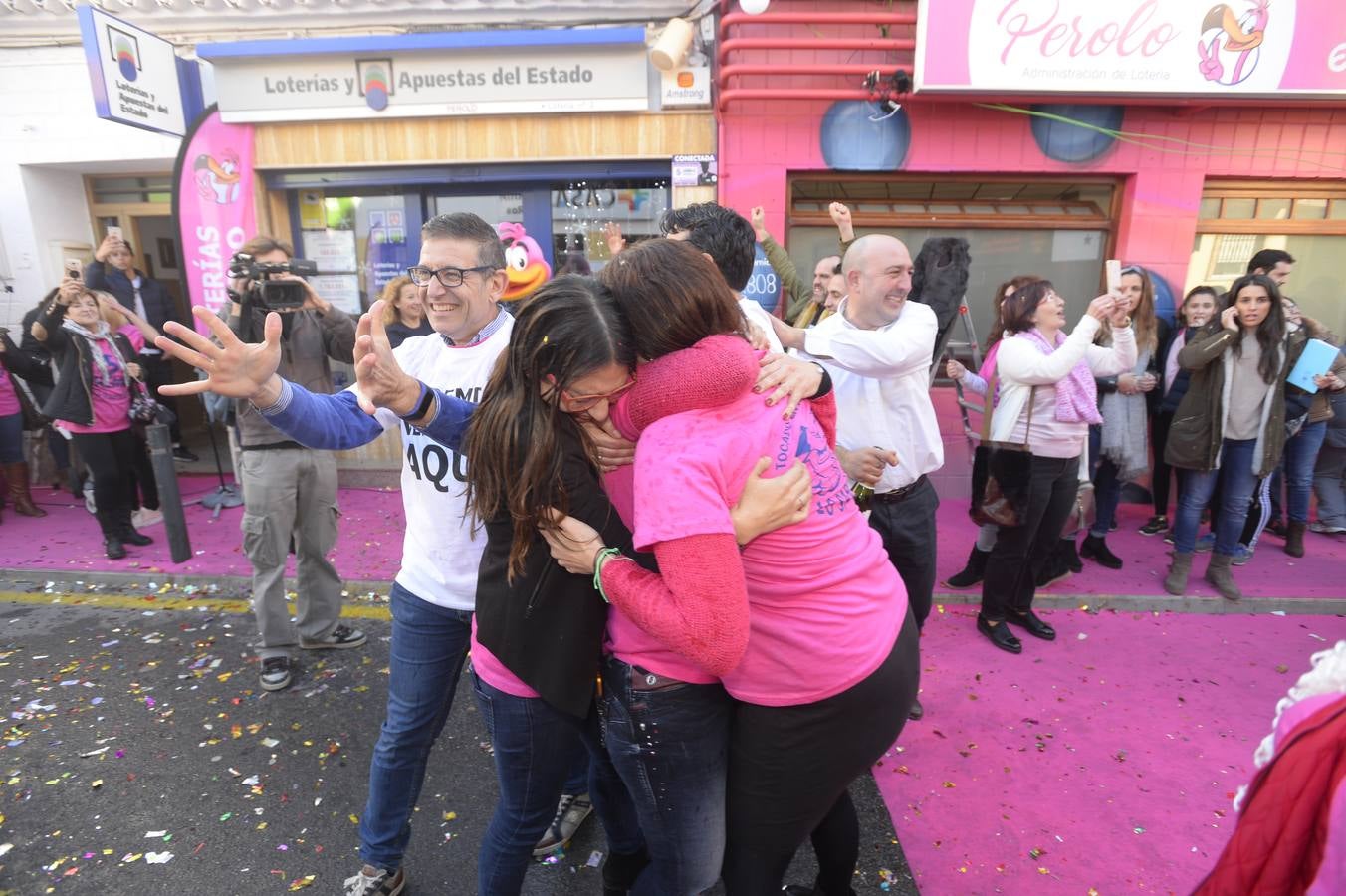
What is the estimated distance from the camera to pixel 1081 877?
7.59 ft

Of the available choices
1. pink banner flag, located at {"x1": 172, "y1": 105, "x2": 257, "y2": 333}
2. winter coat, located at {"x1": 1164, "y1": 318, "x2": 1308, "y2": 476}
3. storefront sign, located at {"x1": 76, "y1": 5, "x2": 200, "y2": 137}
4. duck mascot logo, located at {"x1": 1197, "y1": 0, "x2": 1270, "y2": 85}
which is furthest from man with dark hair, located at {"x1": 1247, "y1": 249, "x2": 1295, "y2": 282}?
storefront sign, located at {"x1": 76, "y1": 5, "x2": 200, "y2": 137}

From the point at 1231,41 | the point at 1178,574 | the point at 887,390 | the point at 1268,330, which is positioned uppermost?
the point at 1231,41

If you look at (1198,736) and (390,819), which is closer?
(390,819)

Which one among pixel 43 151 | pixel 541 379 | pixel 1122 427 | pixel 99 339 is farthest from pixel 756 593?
pixel 43 151

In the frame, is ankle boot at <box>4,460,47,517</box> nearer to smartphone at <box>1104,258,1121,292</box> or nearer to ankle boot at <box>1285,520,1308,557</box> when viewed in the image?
smartphone at <box>1104,258,1121,292</box>

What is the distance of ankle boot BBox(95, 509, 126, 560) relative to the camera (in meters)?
5.16

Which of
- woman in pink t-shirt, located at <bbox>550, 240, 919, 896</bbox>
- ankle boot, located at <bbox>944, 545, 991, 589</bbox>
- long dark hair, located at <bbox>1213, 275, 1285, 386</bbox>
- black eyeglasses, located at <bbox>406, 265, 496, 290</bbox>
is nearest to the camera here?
woman in pink t-shirt, located at <bbox>550, 240, 919, 896</bbox>

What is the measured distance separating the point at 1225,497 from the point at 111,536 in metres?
7.85

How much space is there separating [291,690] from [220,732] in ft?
1.17

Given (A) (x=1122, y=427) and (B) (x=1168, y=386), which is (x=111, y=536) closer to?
(A) (x=1122, y=427)

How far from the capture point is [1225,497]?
14.7ft

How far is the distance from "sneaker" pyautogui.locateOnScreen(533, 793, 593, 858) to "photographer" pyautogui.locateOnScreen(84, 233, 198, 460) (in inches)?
221

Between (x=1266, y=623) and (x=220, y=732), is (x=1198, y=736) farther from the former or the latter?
(x=220, y=732)

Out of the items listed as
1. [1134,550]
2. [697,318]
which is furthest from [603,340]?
[1134,550]
